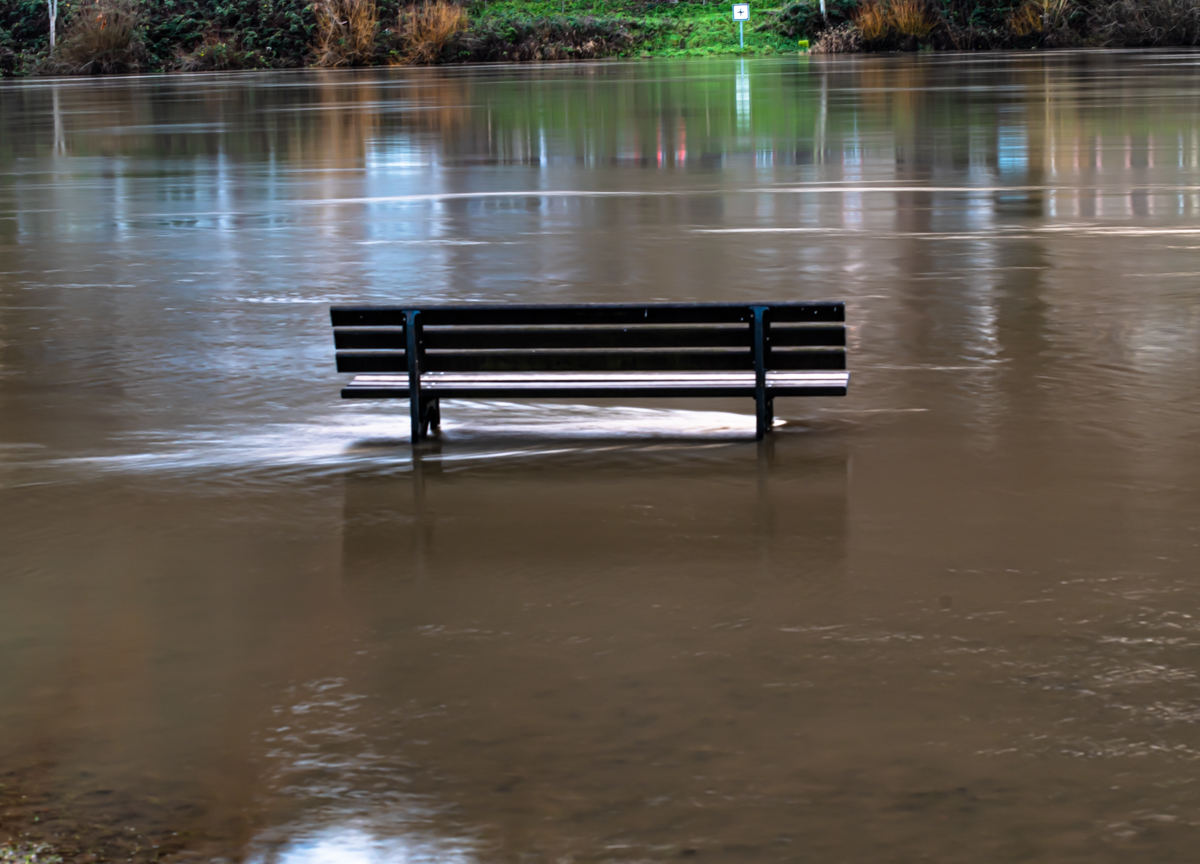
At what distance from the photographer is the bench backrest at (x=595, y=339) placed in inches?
270

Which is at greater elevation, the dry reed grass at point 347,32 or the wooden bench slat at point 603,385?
the dry reed grass at point 347,32

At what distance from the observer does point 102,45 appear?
55.2m

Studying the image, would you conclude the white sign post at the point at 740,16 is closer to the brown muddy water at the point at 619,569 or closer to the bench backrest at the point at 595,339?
the brown muddy water at the point at 619,569

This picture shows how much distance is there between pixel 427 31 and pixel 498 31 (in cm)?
285

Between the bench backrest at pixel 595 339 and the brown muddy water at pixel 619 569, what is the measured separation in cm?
38

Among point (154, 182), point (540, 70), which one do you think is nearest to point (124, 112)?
point (154, 182)

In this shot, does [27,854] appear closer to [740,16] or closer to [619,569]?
[619,569]

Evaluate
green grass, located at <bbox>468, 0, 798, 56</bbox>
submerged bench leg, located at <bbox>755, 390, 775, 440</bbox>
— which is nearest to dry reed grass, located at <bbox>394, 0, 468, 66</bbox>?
green grass, located at <bbox>468, 0, 798, 56</bbox>

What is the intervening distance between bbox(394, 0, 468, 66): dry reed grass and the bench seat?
4958 cm

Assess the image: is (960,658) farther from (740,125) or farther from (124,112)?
(124,112)

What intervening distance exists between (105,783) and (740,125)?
70.0 feet

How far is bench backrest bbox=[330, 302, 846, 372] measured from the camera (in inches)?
270

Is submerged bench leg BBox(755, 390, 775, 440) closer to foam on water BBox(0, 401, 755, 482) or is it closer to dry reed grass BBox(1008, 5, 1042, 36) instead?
foam on water BBox(0, 401, 755, 482)

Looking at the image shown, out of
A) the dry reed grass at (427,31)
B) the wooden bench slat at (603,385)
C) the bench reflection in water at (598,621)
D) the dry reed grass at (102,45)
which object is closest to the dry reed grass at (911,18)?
the dry reed grass at (427,31)
